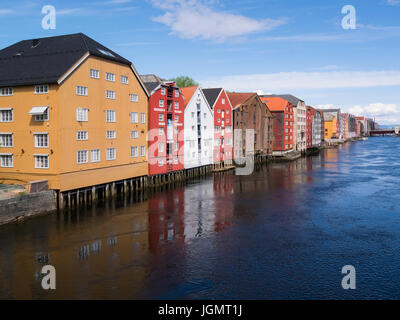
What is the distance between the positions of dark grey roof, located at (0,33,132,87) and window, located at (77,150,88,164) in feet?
25.4

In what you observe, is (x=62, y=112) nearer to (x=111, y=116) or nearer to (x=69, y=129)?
(x=69, y=129)

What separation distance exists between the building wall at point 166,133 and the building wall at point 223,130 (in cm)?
1323

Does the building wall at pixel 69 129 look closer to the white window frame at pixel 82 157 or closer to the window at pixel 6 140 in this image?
the white window frame at pixel 82 157

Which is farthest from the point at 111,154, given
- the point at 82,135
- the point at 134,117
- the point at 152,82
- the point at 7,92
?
the point at 152,82

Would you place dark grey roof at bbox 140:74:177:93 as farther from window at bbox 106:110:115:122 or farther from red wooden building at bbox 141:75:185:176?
window at bbox 106:110:115:122

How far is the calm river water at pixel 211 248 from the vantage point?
2009 centimetres

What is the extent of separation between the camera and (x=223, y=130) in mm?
75625

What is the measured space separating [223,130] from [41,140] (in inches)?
1698

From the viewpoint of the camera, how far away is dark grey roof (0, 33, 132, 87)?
125 feet

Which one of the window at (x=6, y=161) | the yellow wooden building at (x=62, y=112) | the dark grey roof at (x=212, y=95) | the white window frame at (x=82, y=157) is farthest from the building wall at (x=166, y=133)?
the window at (x=6, y=161)

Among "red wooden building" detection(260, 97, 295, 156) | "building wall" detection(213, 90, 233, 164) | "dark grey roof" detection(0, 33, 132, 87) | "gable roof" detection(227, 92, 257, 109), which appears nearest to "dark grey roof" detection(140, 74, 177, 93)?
"dark grey roof" detection(0, 33, 132, 87)

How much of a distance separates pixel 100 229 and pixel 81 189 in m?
10.7
